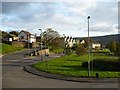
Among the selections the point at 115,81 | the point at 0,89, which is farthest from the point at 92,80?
the point at 0,89

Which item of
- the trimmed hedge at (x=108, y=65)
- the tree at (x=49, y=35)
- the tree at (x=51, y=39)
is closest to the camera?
the trimmed hedge at (x=108, y=65)

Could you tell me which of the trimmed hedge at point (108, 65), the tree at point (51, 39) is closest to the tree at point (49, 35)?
the tree at point (51, 39)

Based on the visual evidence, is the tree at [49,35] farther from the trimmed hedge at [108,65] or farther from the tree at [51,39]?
the trimmed hedge at [108,65]

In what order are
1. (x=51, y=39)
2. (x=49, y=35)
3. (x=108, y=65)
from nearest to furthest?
1. (x=108, y=65)
2. (x=51, y=39)
3. (x=49, y=35)

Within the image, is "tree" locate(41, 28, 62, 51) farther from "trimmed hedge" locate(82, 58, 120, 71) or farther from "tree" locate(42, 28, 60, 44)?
"trimmed hedge" locate(82, 58, 120, 71)

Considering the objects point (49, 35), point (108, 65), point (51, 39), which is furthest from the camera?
point (49, 35)

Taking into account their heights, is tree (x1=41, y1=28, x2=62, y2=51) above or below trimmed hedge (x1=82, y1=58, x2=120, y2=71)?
above

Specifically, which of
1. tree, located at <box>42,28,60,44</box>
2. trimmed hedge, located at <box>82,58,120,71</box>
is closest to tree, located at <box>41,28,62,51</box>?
tree, located at <box>42,28,60,44</box>

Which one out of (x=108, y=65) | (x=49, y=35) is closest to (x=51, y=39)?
(x=49, y=35)

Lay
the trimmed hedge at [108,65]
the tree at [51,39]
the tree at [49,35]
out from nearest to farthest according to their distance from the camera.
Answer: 1. the trimmed hedge at [108,65]
2. the tree at [51,39]
3. the tree at [49,35]

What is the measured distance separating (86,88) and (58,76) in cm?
638

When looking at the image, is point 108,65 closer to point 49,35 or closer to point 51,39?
point 51,39

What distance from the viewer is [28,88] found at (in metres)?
18.8

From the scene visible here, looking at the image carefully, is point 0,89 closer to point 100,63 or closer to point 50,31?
point 100,63
